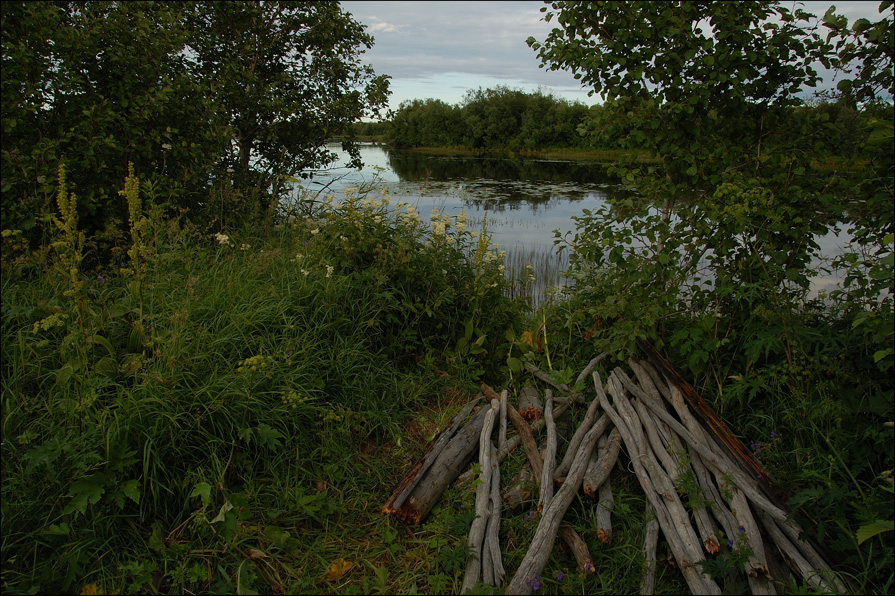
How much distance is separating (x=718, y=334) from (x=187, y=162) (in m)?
4.84

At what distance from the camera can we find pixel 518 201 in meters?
15.2

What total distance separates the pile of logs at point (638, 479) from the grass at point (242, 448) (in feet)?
0.36

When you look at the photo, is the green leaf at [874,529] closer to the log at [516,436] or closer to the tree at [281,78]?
the log at [516,436]

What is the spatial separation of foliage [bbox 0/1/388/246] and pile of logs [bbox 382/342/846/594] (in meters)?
2.77

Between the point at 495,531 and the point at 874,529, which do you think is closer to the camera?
the point at 874,529

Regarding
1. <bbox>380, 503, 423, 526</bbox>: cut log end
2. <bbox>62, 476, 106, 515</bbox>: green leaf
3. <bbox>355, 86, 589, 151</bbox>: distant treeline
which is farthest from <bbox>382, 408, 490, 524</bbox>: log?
<bbox>355, 86, 589, 151</bbox>: distant treeline

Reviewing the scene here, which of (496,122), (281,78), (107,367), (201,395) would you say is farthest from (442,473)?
(496,122)

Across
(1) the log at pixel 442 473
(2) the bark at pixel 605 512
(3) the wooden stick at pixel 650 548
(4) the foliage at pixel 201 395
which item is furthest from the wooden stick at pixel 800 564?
(4) the foliage at pixel 201 395

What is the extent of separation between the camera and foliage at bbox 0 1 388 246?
3.98m

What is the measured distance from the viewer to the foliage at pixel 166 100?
3982 millimetres

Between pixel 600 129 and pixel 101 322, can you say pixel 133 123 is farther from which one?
pixel 600 129

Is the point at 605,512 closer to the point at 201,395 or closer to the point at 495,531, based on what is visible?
the point at 495,531

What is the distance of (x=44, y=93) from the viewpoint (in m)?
4.20

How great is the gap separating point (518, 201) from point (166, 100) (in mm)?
11486
